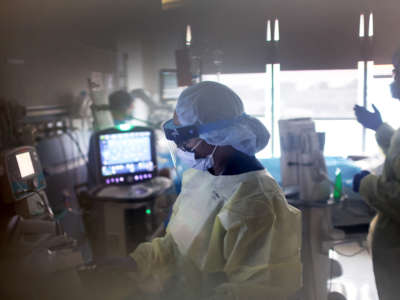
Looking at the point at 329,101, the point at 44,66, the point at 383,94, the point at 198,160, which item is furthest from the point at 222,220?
the point at 329,101

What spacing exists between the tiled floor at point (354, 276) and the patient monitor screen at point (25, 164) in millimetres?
1772

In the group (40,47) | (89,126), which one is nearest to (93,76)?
(89,126)

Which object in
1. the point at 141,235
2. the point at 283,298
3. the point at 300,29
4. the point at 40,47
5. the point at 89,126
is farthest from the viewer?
the point at 89,126

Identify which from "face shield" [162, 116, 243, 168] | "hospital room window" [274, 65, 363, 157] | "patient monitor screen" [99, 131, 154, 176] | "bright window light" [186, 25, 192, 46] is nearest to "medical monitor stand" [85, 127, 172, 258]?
"patient monitor screen" [99, 131, 154, 176]

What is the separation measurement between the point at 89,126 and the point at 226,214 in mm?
2107

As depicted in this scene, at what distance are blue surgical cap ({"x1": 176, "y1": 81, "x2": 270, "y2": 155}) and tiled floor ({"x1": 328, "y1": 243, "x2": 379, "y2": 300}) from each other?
160 cm

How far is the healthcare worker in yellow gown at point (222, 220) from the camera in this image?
826 millimetres

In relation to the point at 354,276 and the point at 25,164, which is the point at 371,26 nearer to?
the point at 25,164

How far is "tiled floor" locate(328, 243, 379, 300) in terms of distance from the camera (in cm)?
217

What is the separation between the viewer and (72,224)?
8.00 ft

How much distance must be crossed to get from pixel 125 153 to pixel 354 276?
167 centimetres

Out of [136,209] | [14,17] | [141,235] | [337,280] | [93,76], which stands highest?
[14,17]

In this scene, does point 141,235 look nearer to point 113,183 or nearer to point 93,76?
point 113,183

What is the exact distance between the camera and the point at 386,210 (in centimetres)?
136
